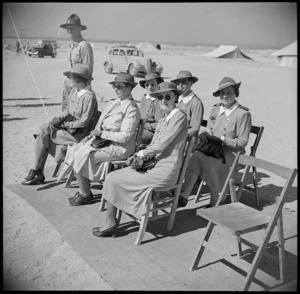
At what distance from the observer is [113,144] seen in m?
4.26

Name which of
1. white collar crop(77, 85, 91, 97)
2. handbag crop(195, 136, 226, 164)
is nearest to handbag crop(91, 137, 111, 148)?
white collar crop(77, 85, 91, 97)

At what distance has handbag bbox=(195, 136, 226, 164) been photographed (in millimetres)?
4109

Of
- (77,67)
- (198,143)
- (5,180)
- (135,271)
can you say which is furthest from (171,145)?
(5,180)

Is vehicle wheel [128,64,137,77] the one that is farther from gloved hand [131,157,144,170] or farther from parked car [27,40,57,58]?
gloved hand [131,157,144,170]

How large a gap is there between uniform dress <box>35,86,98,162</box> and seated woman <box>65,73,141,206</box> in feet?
1.22

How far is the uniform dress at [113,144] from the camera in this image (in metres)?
4.12

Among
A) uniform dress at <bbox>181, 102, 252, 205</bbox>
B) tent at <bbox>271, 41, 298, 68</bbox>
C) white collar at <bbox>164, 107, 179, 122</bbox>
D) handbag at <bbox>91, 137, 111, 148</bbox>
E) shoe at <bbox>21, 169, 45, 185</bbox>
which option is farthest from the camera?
tent at <bbox>271, 41, 298, 68</bbox>

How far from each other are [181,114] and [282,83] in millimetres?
16842

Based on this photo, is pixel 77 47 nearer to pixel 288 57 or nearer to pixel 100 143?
pixel 100 143

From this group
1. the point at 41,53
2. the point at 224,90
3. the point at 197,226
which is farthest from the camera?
the point at 41,53

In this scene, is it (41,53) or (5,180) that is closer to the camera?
(5,180)

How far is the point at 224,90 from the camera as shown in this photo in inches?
165

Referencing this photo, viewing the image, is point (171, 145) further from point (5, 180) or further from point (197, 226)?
point (5, 180)

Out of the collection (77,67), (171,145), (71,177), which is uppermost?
Result: (77,67)
